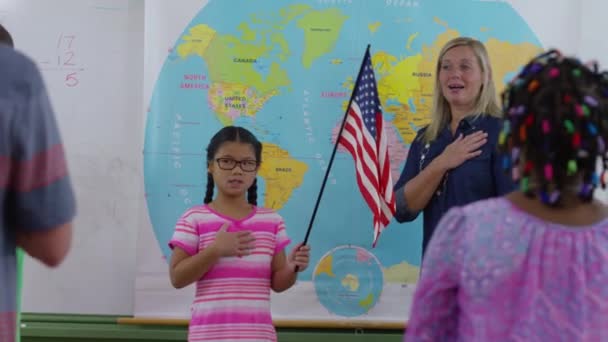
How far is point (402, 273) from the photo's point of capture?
3.34m

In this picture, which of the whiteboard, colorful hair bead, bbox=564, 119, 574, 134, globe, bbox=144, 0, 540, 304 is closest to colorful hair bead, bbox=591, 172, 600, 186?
colorful hair bead, bbox=564, 119, 574, 134

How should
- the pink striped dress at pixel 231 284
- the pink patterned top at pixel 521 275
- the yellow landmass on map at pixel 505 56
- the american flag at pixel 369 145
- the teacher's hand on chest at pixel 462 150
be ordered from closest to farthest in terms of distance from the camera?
the pink patterned top at pixel 521 275 < the pink striped dress at pixel 231 284 < the teacher's hand on chest at pixel 462 150 < the american flag at pixel 369 145 < the yellow landmass on map at pixel 505 56

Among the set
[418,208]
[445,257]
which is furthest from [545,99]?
[418,208]

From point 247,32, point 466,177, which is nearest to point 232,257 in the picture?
point 466,177

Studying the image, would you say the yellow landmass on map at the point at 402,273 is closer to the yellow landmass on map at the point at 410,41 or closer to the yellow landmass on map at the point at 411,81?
the yellow landmass on map at the point at 411,81

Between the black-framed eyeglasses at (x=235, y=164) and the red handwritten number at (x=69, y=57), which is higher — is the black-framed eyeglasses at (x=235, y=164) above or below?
below

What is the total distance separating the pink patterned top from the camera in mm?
1380

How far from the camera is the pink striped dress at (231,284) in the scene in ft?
7.72

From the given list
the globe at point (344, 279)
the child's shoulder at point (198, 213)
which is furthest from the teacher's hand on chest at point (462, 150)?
the globe at point (344, 279)

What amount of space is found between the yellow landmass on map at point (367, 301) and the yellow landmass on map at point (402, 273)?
0.33 feet

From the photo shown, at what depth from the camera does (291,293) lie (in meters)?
3.30

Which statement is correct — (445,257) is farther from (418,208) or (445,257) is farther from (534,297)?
(418,208)

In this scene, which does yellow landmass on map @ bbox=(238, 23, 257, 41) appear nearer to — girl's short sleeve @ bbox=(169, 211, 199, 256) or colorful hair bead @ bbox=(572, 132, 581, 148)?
girl's short sleeve @ bbox=(169, 211, 199, 256)

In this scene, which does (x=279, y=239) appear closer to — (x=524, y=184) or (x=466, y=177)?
(x=466, y=177)
